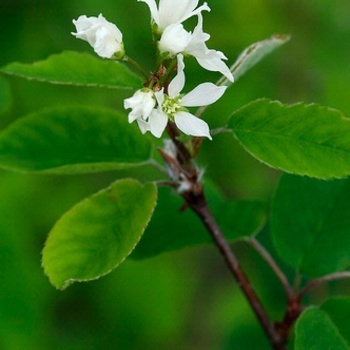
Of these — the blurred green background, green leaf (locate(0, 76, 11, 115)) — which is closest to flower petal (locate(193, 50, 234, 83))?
green leaf (locate(0, 76, 11, 115))

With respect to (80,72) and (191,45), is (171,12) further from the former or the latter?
(80,72)

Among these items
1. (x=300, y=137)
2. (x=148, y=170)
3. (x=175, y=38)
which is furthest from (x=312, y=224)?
(x=148, y=170)

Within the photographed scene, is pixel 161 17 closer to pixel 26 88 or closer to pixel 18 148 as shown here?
pixel 18 148

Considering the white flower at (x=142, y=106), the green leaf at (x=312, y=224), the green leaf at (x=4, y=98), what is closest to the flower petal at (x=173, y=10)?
the white flower at (x=142, y=106)

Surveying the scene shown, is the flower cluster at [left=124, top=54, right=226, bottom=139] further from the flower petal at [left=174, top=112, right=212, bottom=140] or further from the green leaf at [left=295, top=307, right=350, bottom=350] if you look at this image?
the green leaf at [left=295, top=307, right=350, bottom=350]

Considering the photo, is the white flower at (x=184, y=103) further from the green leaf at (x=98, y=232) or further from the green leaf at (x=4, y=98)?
the green leaf at (x=4, y=98)

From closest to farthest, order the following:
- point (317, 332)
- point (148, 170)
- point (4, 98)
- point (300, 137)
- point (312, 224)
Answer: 1. point (300, 137)
2. point (317, 332)
3. point (312, 224)
4. point (4, 98)
5. point (148, 170)
